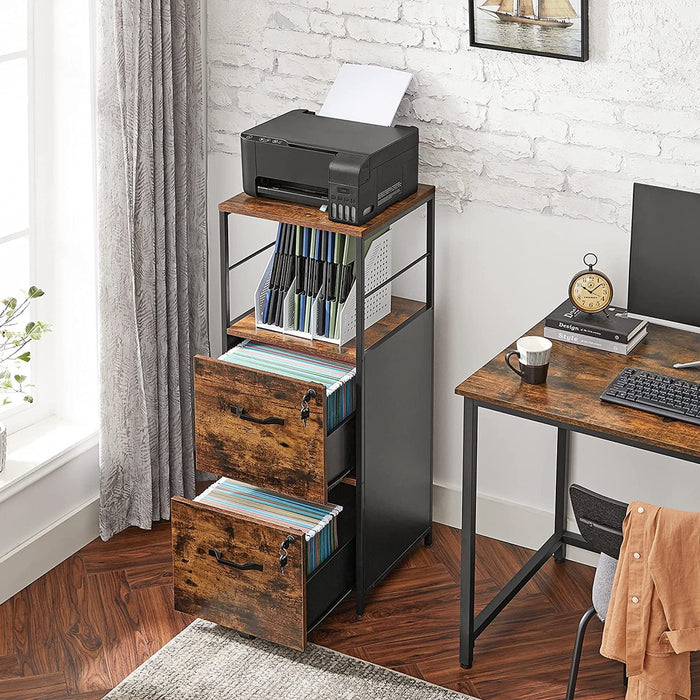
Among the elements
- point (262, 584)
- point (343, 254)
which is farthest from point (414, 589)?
point (343, 254)

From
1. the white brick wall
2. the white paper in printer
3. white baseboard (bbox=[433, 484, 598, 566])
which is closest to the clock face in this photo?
the white brick wall

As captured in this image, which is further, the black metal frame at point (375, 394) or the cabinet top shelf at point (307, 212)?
the black metal frame at point (375, 394)

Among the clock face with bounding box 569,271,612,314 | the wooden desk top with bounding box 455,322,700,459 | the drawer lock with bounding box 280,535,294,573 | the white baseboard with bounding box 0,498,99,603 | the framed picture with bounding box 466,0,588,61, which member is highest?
the framed picture with bounding box 466,0,588,61

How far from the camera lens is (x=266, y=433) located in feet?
9.48

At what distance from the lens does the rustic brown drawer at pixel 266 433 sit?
2.82 meters

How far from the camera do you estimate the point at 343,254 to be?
2.94 metres

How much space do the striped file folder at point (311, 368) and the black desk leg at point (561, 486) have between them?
2.14 ft

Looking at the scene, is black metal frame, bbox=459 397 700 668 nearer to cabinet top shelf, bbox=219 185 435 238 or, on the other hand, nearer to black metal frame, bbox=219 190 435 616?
black metal frame, bbox=219 190 435 616

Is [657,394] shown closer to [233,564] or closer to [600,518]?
[600,518]

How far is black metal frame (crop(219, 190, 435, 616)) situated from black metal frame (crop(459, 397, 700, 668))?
30 centimetres

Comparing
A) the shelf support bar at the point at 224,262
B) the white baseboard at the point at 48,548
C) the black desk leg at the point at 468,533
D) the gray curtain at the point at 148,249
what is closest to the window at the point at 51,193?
the gray curtain at the point at 148,249

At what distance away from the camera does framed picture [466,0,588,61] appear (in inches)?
113

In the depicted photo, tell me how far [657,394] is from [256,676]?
3.95ft

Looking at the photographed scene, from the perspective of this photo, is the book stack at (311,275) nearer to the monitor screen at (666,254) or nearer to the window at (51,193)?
the window at (51,193)
